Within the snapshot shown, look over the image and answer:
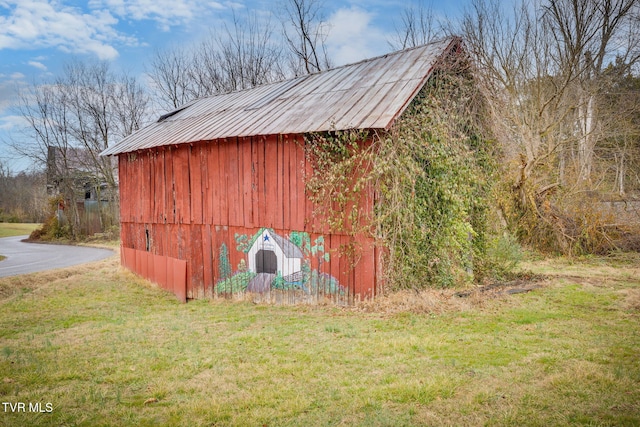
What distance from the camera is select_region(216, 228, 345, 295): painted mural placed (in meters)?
10.1

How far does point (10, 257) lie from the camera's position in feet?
74.6

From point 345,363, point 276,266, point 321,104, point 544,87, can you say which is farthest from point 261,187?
point 544,87

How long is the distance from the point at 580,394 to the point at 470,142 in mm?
7832

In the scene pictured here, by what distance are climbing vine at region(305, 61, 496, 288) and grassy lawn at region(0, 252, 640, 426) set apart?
985 millimetres

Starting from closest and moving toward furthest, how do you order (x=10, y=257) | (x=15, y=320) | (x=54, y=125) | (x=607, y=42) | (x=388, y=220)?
(x=388, y=220)
(x=15, y=320)
(x=607, y=42)
(x=10, y=257)
(x=54, y=125)

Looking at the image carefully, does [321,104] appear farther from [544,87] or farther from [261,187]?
[544,87]

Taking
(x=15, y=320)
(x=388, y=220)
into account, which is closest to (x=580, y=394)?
(x=388, y=220)

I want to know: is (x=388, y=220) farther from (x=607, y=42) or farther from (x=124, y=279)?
(x=607, y=42)

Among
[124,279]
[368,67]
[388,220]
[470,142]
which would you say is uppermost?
[368,67]

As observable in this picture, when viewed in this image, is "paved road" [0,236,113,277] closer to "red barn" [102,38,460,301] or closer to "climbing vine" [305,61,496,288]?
"red barn" [102,38,460,301]

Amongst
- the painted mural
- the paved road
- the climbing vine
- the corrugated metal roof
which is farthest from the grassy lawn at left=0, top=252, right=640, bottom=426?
the paved road

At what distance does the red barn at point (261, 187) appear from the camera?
980 cm

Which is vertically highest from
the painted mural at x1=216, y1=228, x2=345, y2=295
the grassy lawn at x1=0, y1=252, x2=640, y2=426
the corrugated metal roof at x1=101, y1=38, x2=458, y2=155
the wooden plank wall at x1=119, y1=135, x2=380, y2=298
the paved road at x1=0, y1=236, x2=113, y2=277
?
the corrugated metal roof at x1=101, y1=38, x2=458, y2=155

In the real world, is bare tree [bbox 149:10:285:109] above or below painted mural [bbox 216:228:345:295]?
above
